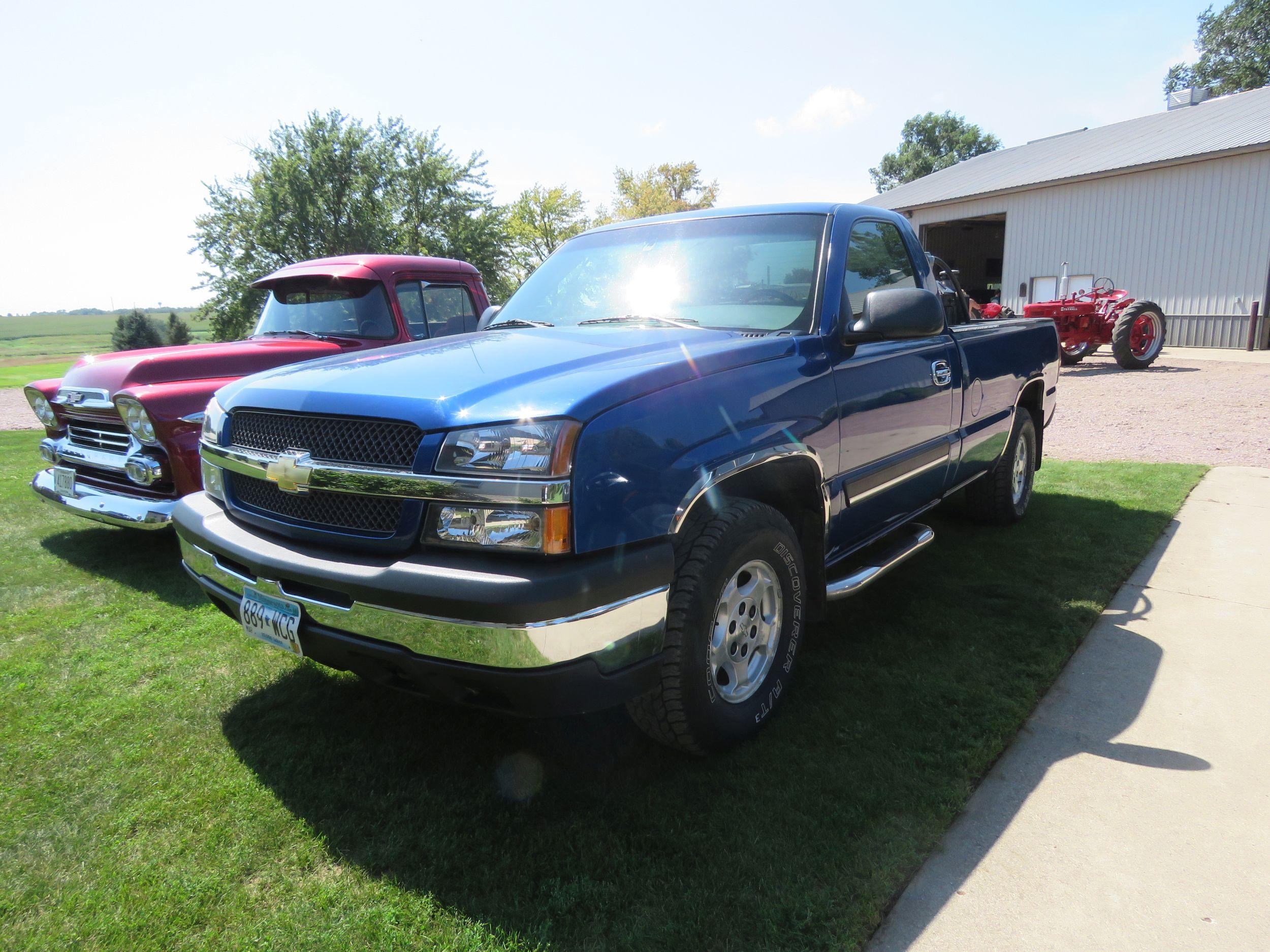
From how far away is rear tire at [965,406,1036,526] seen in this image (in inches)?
207

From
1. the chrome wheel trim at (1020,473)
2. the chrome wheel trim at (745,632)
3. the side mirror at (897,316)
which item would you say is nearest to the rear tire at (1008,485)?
the chrome wheel trim at (1020,473)

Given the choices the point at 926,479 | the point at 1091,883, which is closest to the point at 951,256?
the point at 926,479

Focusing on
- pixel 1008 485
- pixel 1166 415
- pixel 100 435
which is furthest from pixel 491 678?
pixel 1166 415

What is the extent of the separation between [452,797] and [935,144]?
75.6m

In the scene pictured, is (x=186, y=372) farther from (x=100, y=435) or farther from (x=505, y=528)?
(x=505, y=528)

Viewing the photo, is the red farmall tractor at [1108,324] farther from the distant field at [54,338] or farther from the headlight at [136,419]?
the distant field at [54,338]

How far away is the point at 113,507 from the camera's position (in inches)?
179

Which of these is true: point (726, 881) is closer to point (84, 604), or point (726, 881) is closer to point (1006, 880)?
point (1006, 880)

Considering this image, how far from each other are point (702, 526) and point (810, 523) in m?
0.73

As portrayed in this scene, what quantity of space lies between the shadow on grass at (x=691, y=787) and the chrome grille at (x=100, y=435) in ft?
7.26

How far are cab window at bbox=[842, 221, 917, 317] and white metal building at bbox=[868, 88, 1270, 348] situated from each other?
1507 centimetres

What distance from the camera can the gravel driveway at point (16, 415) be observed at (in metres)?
12.7

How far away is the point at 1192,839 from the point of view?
2.34 meters

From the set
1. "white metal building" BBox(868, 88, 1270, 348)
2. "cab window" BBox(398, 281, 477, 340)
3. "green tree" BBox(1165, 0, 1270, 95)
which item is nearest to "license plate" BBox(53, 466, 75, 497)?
"cab window" BBox(398, 281, 477, 340)
